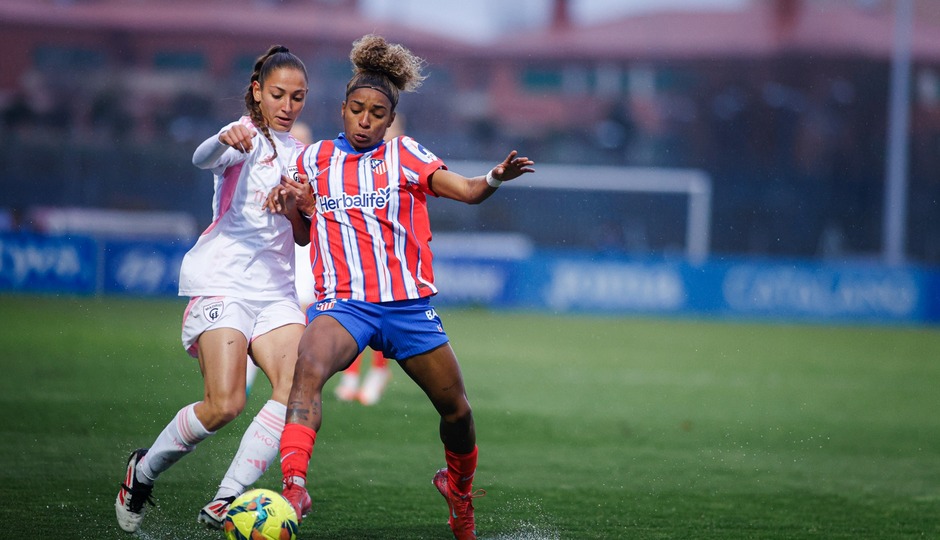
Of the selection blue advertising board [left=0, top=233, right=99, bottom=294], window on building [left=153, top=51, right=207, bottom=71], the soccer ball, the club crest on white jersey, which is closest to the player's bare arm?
the club crest on white jersey

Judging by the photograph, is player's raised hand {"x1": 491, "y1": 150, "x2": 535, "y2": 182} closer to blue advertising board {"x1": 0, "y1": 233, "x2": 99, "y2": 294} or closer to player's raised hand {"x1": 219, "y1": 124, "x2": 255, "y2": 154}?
player's raised hand {"x1": 219, "y1": 124, "x2": 255, "y2": 154}

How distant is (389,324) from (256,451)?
0.77 metres

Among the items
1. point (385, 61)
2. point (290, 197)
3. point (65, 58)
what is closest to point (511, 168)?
point (385, 61)

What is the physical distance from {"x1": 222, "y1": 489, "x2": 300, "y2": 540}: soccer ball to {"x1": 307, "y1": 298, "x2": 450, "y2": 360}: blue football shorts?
0.76 metres

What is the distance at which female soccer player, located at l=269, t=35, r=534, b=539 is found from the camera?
469 cm

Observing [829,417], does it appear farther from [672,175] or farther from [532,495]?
[672,175]

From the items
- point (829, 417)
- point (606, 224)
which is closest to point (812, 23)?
point (606, 224)

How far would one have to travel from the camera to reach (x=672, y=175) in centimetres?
3102

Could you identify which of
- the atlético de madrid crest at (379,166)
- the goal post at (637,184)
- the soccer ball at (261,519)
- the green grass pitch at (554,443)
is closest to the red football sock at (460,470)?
the green grass pitch at (554,443)

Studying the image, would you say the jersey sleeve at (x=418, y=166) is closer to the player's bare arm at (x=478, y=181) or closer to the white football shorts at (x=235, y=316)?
the player's bare arm at (x=478, y=181)

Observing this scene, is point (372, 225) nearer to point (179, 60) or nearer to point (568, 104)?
point (179, 60)

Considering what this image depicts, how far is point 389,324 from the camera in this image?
15.5ft

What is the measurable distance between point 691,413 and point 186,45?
27390 mm

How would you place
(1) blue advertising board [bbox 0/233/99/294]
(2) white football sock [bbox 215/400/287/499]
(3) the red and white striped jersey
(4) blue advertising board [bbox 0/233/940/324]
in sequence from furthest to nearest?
(4) blue advertising board [bbox 0/233/940/324] < (1) blue advertising board [bbox 0/233/99/294] < (3) the red and white striped jersey < (2) white football sock [bbox 215/400/287/499]
